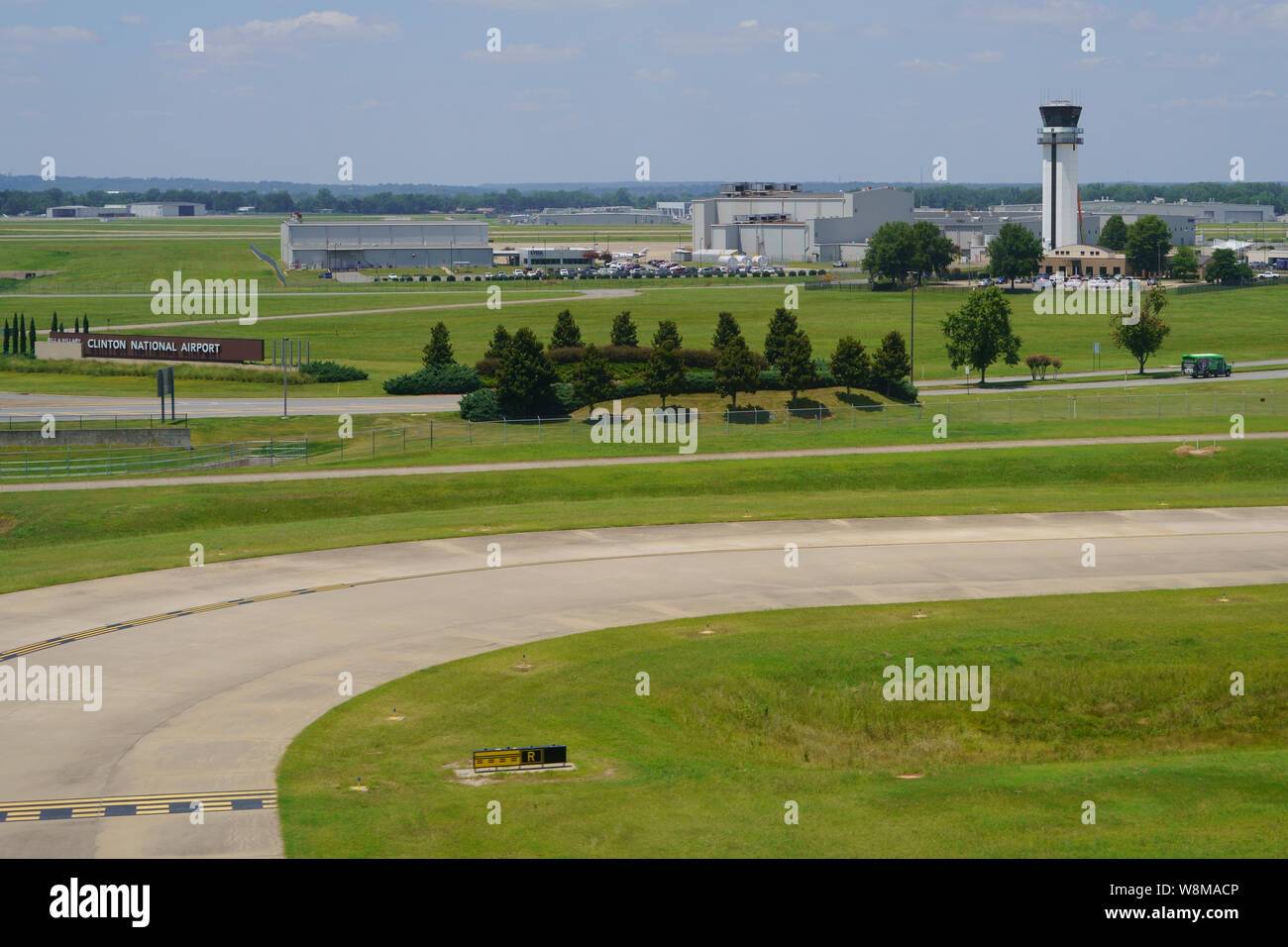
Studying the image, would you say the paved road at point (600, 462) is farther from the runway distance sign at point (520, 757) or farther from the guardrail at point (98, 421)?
the runway distance sign at point (520, 757)

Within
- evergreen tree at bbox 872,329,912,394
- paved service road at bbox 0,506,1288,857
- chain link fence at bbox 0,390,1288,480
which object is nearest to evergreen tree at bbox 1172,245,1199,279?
chain link fence at bbox 0,390,1288,480

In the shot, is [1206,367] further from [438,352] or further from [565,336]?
[438,352]

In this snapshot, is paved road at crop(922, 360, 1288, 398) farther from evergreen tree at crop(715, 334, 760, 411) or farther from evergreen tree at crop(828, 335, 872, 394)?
evergreen tree at crop(715, 334, 760, 411)

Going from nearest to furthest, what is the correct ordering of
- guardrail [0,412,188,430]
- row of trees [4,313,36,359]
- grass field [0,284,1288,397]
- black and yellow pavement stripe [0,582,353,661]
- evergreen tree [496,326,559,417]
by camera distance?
black and yellow pavement stripe [0,582,353,661]
guardrail [0,412,188,430]
evergreen tree [496,326,559,417]
row of trees [4,313,36,359]
grass field [0,284,1288,397]

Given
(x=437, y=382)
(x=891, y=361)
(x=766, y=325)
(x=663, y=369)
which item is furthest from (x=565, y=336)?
(x=766, y=325)

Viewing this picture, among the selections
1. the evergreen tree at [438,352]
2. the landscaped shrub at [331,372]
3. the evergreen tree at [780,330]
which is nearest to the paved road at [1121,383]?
the evergreen tree at [780,330]

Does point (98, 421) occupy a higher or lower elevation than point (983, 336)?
lower
